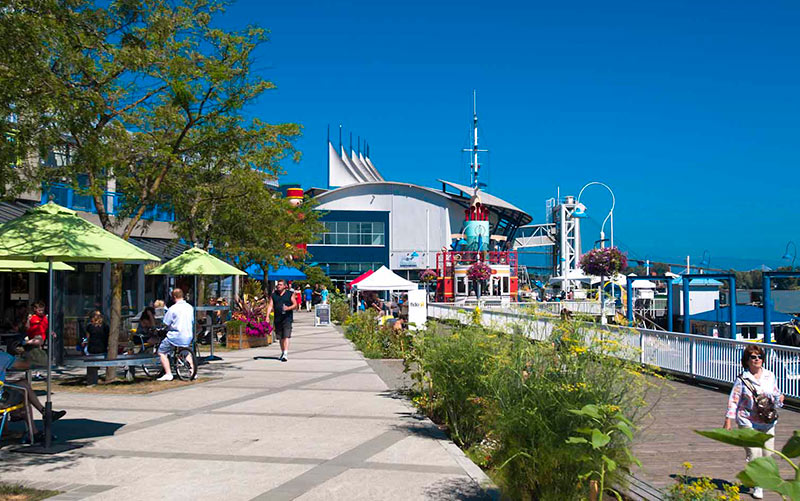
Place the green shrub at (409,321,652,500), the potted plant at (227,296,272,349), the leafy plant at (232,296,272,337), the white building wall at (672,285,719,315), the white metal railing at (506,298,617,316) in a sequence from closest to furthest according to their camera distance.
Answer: the green shrub at (409,321,652,500) < the white metal railing at (506,298,617,316) < the potted plant at (227,296,272,349) < the leafy plant at (232,296,272,337) < the white building wall at (672,285,719,315)

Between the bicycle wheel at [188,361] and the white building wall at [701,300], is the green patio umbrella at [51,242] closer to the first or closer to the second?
the bicycle wheel at [188,361]

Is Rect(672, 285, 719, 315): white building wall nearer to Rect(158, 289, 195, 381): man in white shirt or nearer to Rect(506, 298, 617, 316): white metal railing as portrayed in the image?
Rect(506, 298, 617, 316): white metal railing

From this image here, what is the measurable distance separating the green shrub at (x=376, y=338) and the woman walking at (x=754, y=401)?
9542 millimetres

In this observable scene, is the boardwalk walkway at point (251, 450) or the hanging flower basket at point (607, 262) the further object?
the hanging flower basket at point (607, 262)

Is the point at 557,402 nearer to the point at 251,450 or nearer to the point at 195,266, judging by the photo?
the point at 251,450

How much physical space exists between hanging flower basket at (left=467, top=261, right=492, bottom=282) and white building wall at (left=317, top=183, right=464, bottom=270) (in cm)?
2866

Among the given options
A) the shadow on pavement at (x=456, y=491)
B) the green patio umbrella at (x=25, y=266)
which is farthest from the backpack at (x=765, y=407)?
the green patio umbrella at (x=25, y=266)

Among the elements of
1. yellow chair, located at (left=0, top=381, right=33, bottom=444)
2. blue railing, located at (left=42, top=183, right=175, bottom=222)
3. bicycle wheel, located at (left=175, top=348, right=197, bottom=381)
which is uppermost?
blue railing, located at (left=42, top=183, right=175, bottom=222)

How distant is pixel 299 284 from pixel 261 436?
47782mm

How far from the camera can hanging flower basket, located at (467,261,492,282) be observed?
146 ft

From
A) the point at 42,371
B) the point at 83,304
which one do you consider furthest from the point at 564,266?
the point at 42,371

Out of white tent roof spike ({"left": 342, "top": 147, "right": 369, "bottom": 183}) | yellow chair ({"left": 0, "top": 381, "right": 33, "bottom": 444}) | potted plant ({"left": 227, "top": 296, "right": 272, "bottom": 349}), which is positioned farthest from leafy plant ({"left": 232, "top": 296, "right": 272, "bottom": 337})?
white tent roof spike ({"left": 342, "top": 147, "right": 369, "bottom": 183})

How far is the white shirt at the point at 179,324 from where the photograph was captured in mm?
12875

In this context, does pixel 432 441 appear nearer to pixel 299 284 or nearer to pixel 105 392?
pixel 105 392
